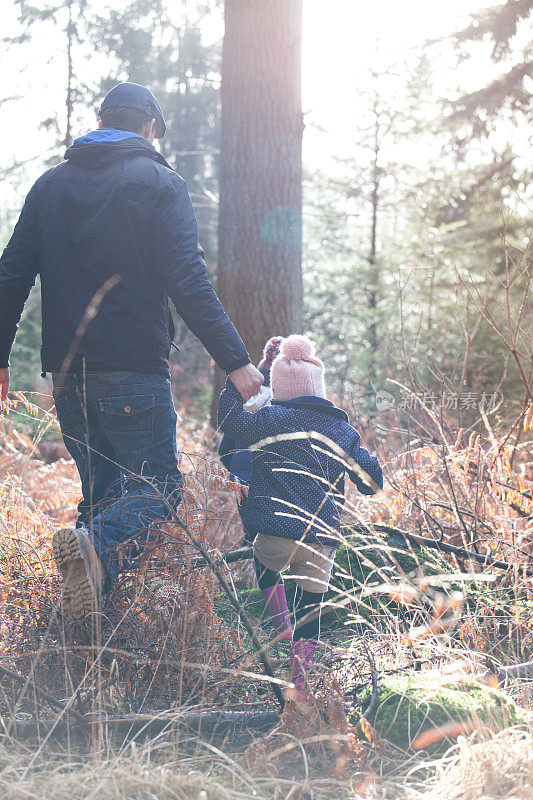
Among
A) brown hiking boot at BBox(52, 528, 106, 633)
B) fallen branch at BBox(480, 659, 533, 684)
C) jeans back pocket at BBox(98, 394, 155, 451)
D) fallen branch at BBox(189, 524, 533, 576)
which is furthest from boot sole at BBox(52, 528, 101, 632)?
fallen branch at BBox(480, 659, 533, 684)

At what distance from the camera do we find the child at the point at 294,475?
316 centimetres

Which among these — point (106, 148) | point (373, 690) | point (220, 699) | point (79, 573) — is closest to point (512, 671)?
point (373, 690)

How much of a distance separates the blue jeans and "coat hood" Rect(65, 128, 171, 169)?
3.03 feet

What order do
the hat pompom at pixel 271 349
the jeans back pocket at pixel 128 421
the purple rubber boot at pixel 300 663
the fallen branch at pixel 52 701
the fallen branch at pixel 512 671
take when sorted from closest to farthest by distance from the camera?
the fallen branch at pixel 52 701 → the purple rubber boot at pixel 300 663 → the fallen branch at pixel 512 671 → the jeans back pocket at pixel 128 421 → the hat pompom at pixel 271 349

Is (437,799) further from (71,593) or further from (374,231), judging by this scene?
(374,231)

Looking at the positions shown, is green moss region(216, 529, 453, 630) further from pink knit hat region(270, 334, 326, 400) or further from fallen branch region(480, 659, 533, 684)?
pink knit hat region(270, 334, 326, 400)

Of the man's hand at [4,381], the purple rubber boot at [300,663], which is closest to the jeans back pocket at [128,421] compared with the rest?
the man's hand at [4,381]

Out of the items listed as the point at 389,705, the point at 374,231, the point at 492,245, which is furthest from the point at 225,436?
the point at 374,231

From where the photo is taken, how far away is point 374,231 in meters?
13.8

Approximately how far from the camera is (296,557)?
10.7 ft

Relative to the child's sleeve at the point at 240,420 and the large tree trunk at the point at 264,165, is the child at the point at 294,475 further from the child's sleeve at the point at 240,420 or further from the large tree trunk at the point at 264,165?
the large tree trunk at the point at 264,165

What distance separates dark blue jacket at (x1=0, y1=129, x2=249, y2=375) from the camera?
3.06 metres

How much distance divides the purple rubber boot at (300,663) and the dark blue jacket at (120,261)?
45.2 inches

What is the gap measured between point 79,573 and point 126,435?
59cm
